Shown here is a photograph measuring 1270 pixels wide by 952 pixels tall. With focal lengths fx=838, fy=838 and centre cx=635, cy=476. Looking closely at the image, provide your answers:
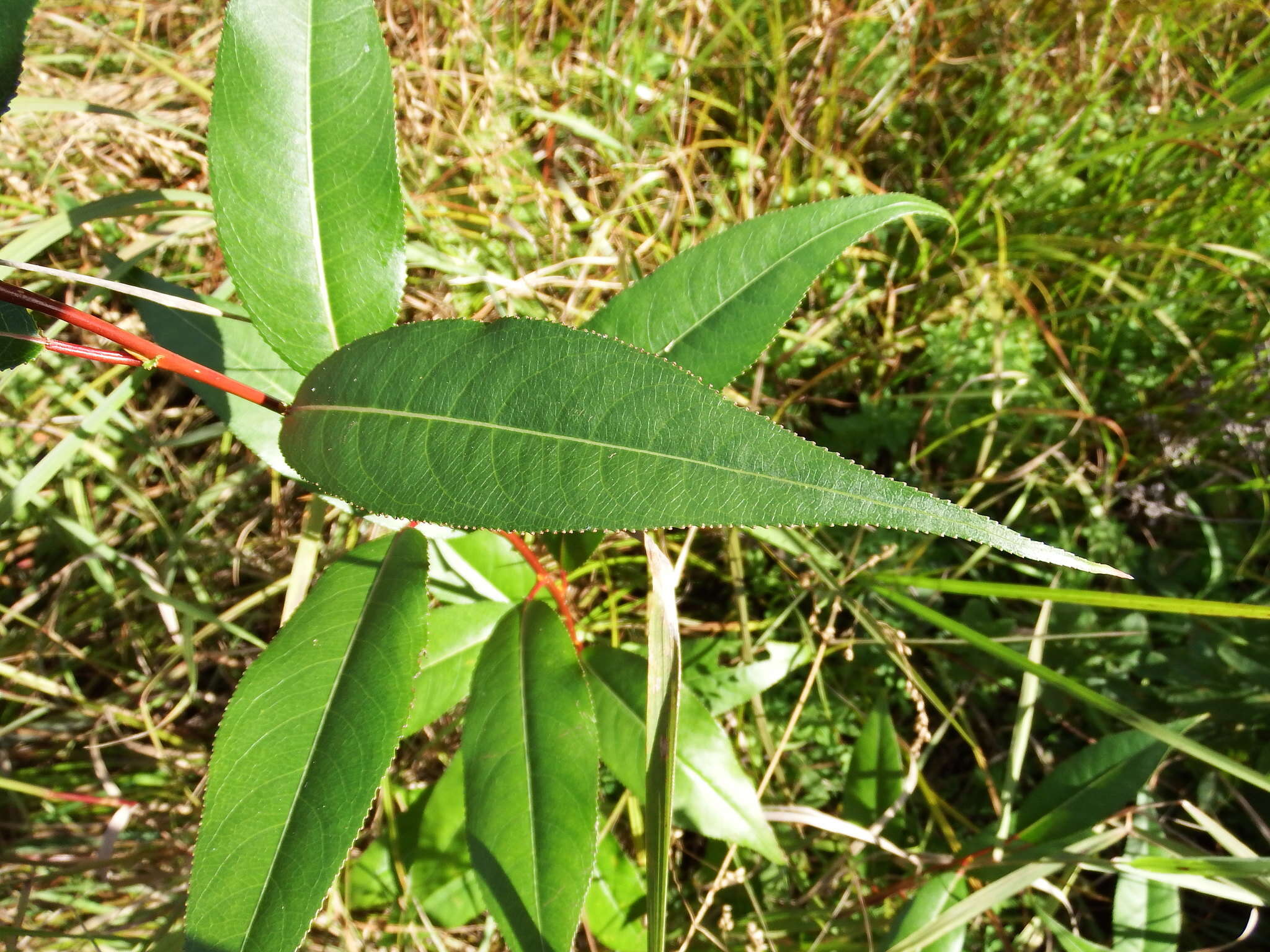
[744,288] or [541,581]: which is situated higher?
[744,288]

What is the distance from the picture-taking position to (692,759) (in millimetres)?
1463

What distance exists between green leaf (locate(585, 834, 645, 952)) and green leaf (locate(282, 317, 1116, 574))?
113 centimetres

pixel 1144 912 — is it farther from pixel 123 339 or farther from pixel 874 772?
pixel 123 339

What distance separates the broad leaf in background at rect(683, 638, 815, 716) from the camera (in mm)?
1718

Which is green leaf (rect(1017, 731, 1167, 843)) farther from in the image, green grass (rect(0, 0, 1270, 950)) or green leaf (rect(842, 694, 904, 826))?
green leaf (rect(842, 694, 904, 826))

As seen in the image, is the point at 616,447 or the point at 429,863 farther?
the point at 429,863

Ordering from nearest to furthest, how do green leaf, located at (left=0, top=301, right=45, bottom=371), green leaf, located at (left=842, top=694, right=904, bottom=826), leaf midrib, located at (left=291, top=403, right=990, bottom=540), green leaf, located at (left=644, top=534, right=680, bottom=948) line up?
leaf midrib, located at (left=291, top=403, right=990, bottom=540) → green leaf, located at (left=0, top=301, right=45, bottom=371) → green leaf, located at (left=644, top=534, right=680, bottom=948) → green leaf, located at (left=842, top=694, right=904, bottom=826)

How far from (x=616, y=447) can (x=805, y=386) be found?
1.36m

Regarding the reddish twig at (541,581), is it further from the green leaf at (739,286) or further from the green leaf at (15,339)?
the green leaf at (15,339)

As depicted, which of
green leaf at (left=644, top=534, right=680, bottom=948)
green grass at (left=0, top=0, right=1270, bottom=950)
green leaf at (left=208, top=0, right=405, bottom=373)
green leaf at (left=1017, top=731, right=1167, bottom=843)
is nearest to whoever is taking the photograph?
green leaf at (left=644, top=534, right=680, bottom=948)

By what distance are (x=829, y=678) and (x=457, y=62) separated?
2.02 m

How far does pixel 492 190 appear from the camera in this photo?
89.1 inches

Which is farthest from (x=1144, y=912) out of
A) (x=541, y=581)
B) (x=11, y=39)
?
(x=11, y=39)

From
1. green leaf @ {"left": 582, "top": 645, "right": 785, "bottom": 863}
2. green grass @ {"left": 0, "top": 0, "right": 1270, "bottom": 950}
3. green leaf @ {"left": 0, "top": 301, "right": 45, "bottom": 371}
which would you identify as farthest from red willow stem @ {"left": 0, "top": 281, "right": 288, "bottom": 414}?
green grass @ {"left": 0, "top": 0, "right": 1270, "bottom": 950}
